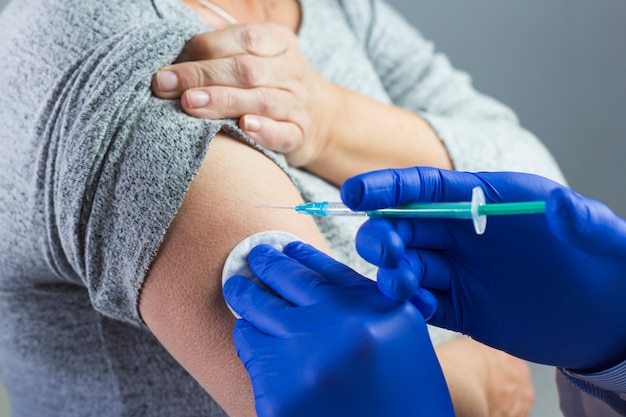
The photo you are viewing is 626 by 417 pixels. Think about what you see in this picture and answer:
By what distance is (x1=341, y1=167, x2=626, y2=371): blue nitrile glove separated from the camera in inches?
26.6

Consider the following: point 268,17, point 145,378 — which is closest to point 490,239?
point 145,378

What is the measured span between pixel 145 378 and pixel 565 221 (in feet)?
2.19

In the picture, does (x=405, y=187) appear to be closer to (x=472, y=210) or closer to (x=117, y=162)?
(x=472, y=210)

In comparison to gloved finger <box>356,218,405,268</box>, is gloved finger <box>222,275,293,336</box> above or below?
below

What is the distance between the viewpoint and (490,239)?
718 millimetres

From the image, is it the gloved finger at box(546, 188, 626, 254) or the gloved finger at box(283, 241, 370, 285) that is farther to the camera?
the gloved finger at box(283, 241, 370, 285)

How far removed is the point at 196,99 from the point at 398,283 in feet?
1.19

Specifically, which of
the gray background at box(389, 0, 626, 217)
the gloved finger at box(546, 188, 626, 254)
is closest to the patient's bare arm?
the gloved finger at box(546, 188, 626, 254)

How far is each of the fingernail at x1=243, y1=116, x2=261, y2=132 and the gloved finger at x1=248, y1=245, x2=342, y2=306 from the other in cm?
19

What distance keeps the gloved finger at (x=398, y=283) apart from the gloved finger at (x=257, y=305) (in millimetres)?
105

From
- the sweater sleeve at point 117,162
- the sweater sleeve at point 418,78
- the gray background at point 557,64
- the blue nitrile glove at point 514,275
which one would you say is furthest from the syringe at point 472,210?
the gray background at point 557,64

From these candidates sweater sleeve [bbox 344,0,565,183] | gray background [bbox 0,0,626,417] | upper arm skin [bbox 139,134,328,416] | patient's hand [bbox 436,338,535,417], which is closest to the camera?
upper arm skin [bbox 139,134,328,416]

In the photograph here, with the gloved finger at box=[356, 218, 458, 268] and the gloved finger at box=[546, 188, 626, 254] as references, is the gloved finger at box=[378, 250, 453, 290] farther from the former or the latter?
the gloved finger at box=[546, 188, 626, 254]

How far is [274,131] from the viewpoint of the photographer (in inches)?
36.2
